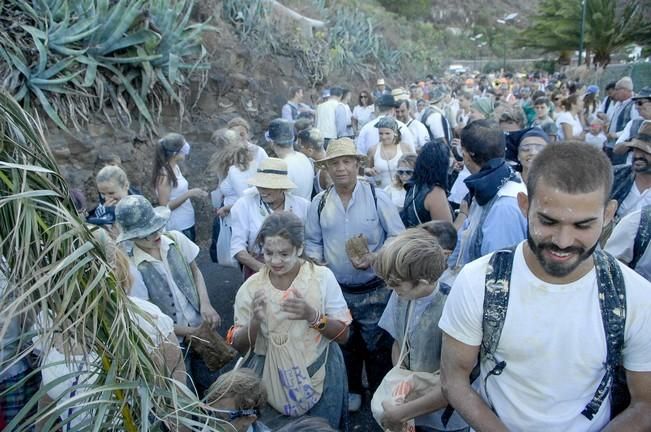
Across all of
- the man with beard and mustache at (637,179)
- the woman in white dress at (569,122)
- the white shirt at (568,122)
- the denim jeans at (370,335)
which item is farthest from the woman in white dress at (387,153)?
the white shirt at (568,122)

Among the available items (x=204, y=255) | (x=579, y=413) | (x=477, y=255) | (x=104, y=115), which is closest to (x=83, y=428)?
(x=579, y=413)

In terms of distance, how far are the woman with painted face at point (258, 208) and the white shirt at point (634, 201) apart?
7.21 feet

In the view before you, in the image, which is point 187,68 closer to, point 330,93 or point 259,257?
point 330,93

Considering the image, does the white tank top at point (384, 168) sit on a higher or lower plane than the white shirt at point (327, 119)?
higher

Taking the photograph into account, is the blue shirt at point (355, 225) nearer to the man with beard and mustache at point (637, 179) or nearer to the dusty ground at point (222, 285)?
the dusty ground at point (222, 285)

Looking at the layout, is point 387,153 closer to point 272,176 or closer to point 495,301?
point 272,176

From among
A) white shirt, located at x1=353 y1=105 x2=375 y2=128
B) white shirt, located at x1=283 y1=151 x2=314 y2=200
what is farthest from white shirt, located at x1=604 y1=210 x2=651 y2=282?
white shirt, located at x1=353 y1=105 x2=375 y2=128

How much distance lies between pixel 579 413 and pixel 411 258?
1057 millimetres

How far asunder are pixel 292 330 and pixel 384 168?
3196mm

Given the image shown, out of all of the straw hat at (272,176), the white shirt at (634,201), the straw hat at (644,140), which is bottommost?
the straw hat at (272,176)

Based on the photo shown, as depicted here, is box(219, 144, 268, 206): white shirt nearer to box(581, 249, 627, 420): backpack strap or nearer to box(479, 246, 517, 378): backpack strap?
box(479, 246, 517, 378): backpack strap

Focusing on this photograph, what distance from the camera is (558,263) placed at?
1.75m

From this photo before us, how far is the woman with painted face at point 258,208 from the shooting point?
4.27m

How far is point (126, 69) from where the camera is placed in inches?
A: 328
